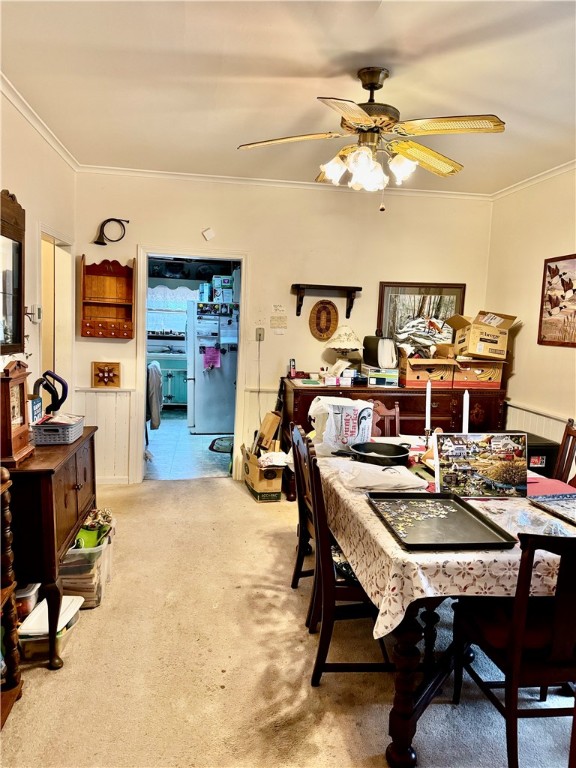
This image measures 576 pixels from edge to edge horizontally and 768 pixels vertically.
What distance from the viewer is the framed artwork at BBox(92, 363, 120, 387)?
4.13 meters

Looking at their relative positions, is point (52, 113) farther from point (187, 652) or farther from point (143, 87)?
point (187, 652)

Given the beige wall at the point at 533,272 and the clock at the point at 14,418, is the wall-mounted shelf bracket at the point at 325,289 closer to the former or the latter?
the beige wall at the point at 533,272

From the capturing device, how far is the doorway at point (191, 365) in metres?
5.11

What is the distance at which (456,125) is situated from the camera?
2.03m

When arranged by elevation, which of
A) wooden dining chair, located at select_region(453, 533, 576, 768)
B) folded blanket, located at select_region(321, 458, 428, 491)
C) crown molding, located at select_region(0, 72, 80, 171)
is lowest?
wooden dining chair, located at select_region(453, 533, 576, 768)

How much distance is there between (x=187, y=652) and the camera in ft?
7.10

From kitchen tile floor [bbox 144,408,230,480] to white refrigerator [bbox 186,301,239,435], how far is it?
233mm

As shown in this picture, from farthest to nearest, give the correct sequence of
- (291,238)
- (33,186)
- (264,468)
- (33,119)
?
1. (291,238)
2. (264,468)
3. (33,186)
4. (33,119)

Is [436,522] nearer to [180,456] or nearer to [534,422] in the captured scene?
[534,422]

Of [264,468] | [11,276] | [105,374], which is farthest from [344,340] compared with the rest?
[11,276]

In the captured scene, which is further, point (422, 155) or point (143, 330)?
point (143, 330)

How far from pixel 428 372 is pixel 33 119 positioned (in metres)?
3.30

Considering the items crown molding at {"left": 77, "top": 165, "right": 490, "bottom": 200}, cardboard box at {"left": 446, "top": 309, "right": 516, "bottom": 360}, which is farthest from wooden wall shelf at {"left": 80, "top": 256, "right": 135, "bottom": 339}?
cardboard box at {"left": 446, "top": 309, "right": 516, "bottom": 360}

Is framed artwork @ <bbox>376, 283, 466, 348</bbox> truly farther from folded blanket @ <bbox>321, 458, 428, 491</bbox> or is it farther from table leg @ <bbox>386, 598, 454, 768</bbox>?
table leg @ <bbox>386, 598, 454, 768</bbox>
